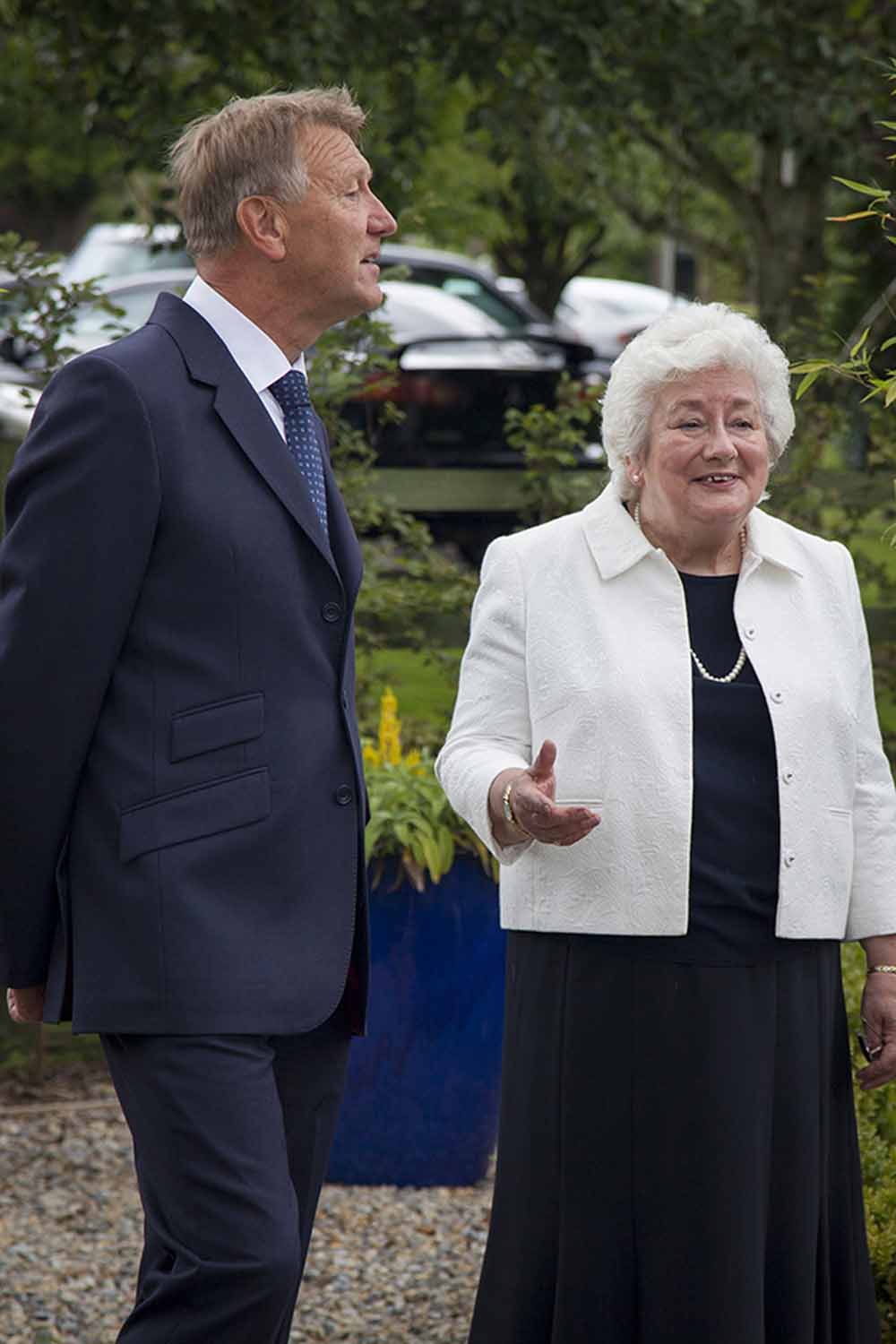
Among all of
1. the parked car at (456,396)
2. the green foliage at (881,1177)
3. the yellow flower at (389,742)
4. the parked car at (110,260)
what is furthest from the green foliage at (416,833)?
the parked car at (110,260)

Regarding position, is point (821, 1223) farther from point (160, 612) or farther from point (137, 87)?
point (137, 87)

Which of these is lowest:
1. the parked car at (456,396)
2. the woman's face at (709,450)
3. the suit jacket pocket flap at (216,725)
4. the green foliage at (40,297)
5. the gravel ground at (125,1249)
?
the gravel ground at (125,1249)

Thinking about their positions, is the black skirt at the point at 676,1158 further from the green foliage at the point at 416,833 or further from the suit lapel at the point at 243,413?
the green foliage at the point at 416,833

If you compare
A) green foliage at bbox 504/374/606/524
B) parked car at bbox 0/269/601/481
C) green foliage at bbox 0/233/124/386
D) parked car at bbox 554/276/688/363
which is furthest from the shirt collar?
parked car at bbox 554/276/688/363

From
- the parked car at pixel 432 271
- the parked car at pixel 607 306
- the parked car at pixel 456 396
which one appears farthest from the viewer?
the parked car at pixel 607 306

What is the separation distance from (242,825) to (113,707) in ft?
0.74

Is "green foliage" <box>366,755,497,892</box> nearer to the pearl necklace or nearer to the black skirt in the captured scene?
the black skirt

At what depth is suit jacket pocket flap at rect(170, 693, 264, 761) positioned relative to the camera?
2.55 meters

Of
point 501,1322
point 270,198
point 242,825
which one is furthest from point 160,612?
point 501,1322

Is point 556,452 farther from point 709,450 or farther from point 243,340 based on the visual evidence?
point 243,340

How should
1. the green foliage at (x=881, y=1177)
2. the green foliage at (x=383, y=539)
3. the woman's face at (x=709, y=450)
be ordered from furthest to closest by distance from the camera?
the green foliage at (x=383, y=539) → the green foliage at (x=881, y=1177) → the woman's face at (x=709, y=450)

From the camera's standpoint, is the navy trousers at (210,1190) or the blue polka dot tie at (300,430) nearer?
the navy trousers at (210,1190)

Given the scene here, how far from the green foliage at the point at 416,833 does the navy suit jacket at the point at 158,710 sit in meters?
1.87

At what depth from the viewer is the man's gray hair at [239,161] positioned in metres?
2.69
